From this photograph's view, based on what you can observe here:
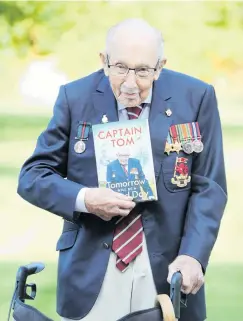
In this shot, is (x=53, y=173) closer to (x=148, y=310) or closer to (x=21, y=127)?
(x=148, y=310)

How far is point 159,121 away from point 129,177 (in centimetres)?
18

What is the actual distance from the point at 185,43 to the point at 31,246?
52.0 inches

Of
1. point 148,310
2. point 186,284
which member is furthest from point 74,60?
point 148,310

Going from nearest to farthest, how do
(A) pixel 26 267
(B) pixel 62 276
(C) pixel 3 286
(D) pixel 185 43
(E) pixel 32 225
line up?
(A) pixel 26 267 → (B) pixel 62 276 → (C) pixel 3 286 → (E) pixel 32 225 → (D) pixel 185 43

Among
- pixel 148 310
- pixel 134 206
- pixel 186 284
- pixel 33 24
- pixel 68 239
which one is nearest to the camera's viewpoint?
pixel 148 310

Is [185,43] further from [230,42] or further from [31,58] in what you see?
[31,58]

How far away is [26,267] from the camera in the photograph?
2.78 meters

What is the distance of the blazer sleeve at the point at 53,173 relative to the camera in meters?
2.85

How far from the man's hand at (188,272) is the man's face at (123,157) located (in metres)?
0.27

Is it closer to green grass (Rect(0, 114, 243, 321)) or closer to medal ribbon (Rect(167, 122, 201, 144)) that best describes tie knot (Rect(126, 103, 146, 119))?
medal ribbon (Rect(167, 122, 201, 144))

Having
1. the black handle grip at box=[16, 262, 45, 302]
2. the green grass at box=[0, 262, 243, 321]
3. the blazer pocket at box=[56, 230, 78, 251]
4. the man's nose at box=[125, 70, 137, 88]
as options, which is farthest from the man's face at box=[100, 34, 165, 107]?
the green grass at box=[0, 262, 243, 321]

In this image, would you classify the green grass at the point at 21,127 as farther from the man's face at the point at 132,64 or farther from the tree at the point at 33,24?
the man's face at the point at 132,64

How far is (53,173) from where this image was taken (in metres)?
2.88

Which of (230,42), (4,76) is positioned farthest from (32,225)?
(230,42)
